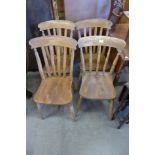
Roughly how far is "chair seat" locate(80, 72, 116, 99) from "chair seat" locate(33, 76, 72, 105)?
0.14 metres

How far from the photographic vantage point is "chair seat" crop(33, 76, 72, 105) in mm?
2082

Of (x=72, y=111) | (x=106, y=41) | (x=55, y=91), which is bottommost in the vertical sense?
(x=72, y=111)

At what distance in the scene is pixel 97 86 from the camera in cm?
222

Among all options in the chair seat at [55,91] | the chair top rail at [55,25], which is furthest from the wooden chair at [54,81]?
the chair top rail at [55,25]

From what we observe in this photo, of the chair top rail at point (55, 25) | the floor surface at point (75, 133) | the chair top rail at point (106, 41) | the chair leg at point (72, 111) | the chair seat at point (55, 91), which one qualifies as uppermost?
the chair top rail at point (55, 25)

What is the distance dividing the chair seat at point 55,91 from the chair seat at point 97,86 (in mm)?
136

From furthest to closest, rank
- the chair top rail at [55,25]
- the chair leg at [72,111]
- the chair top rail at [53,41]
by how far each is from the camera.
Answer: the chair top rail at [55,25] < the chair leg at [72,111] < the chair top rail at [53,41]

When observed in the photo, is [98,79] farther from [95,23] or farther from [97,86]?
[95,23]

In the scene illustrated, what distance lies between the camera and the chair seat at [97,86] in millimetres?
2141

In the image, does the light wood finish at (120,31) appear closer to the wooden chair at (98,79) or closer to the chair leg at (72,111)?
the wooden chair at (98,79)

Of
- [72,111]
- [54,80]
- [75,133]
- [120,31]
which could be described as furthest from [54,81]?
[120,31]

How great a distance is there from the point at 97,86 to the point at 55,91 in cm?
38
